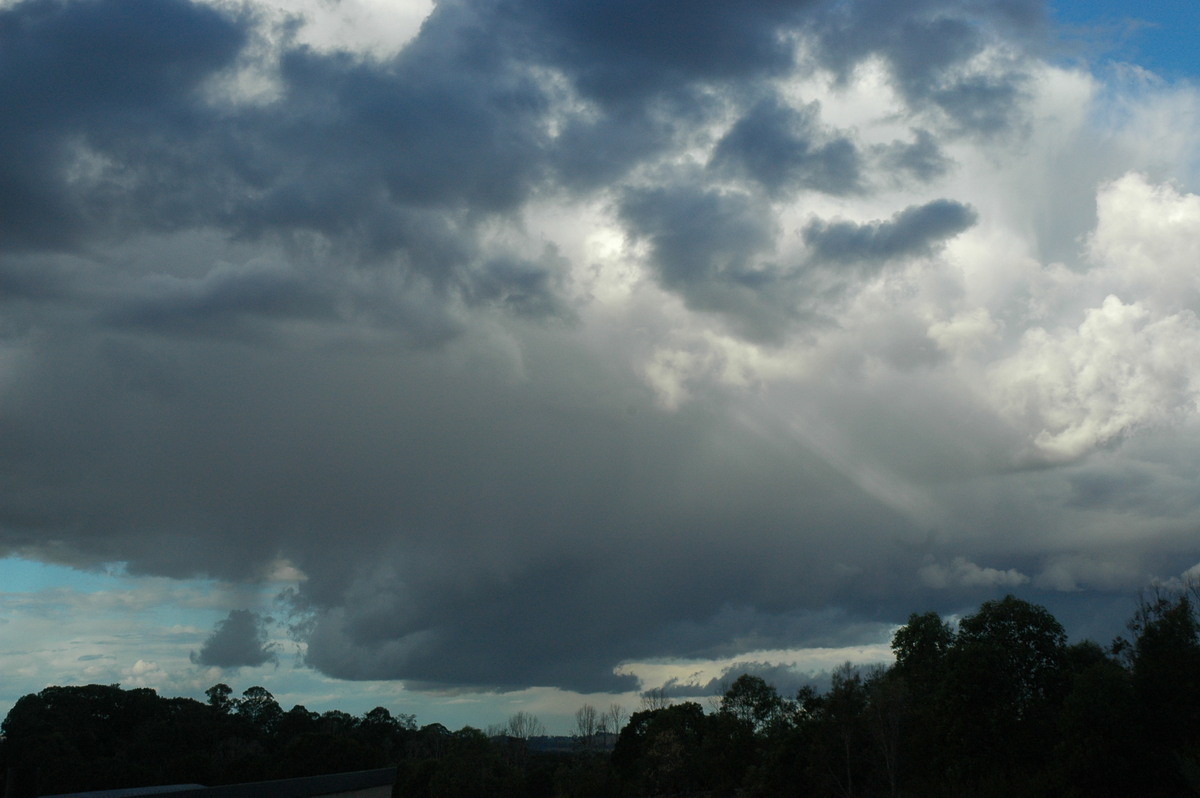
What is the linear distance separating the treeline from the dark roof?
260 inches

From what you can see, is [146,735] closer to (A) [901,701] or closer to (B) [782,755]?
(B) [782,755]

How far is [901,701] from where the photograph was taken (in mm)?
73750

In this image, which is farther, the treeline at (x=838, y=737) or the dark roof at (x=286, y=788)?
the treeline at (x=838, y=737)

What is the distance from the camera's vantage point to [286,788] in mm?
44500

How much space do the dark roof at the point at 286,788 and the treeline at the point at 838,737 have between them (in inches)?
260

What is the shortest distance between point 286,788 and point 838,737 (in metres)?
51.5

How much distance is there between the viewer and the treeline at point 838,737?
53.3m

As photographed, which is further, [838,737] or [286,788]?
[838,737]

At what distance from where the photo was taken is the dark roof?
4081cm

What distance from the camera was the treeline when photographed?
53.3 metres

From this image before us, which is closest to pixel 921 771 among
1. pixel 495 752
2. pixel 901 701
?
pixel 901 701

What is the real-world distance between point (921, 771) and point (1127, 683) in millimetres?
22516

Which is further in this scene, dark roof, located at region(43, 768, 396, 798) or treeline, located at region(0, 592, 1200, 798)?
treeline, located at region(0, 592, 1200, 798)

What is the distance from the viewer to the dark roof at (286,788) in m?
40.8
